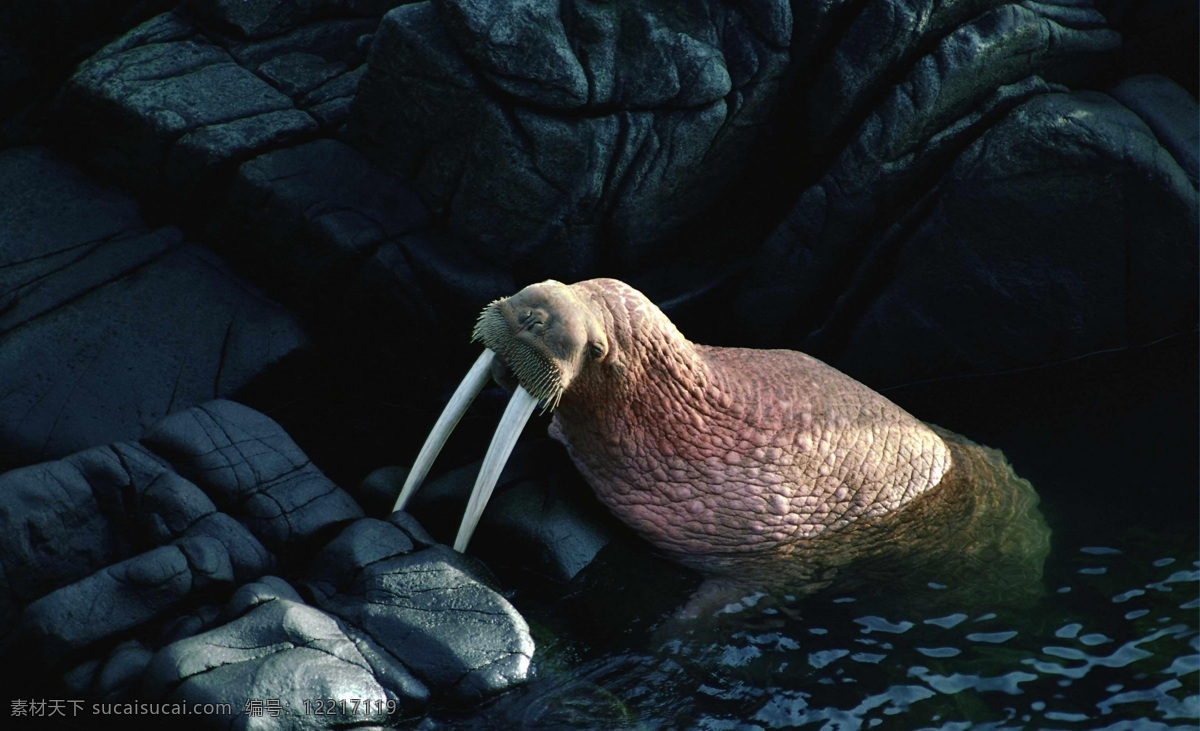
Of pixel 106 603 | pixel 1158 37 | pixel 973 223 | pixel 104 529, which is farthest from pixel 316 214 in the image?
pixel 1158 37

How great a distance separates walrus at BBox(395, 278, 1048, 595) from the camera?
243 inches

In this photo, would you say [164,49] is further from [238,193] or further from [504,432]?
[504,432]

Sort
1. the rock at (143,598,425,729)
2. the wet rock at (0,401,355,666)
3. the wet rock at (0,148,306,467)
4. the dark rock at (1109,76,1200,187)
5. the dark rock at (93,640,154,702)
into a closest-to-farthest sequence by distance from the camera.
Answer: the rock at (143,598,425,729) < the dark rock at (93,640,154,702) < the wet rock at (0,401,355,666) < the wet rock at (0,148,306,467) < the dark rock at (1109,76,1200,187)

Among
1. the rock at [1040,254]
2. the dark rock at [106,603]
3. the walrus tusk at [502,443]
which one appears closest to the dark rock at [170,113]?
the walrus tusk at [502,443]

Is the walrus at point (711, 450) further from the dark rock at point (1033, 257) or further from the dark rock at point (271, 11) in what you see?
the dark rock at point (271, 11)

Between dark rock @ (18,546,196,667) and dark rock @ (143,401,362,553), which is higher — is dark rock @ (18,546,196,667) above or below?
below

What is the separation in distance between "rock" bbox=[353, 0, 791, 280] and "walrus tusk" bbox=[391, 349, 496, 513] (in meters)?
1.91

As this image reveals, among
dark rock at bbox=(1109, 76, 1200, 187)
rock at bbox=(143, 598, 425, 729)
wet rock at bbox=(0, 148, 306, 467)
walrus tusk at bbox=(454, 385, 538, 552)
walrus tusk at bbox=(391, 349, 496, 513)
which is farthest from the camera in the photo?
dark rock at bbox=(1109, 76, 1200, 187)

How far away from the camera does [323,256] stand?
317 inches

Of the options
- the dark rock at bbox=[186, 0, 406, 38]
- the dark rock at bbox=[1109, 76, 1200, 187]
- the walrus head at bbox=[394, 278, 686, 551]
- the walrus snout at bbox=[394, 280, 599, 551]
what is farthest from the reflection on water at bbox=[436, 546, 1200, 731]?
the dark rock at bbox=[186, 0, 406, 38]

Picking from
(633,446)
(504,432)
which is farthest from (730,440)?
(504,432)

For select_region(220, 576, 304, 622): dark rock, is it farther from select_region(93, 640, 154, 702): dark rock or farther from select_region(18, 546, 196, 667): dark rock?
select_region(93, 640, 154, 702): dark rock

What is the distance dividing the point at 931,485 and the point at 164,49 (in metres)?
6.30

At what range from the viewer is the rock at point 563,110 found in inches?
297
